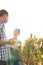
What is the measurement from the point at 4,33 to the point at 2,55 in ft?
0.70

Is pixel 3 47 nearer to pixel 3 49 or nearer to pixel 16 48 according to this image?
pixel 3 49

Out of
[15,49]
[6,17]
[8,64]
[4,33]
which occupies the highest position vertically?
[6,17]

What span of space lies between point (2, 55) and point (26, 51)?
0.85 feet

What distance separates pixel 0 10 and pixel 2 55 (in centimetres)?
44

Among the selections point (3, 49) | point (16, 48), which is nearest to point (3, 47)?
point (3, 49)

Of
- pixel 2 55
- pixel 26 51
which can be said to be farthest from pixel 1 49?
pixel 26 51

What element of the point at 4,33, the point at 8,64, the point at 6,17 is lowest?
the point at 8,64

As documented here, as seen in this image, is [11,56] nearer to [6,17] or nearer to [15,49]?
[15,49]

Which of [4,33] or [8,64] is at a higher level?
[4,33]

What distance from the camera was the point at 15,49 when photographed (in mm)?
2219

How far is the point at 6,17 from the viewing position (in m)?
2.26

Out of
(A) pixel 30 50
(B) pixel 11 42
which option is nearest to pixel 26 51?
(A) pixel 30 50

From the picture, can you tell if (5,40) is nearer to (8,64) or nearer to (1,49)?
(1,49)

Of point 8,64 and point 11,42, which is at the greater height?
point 11,42
